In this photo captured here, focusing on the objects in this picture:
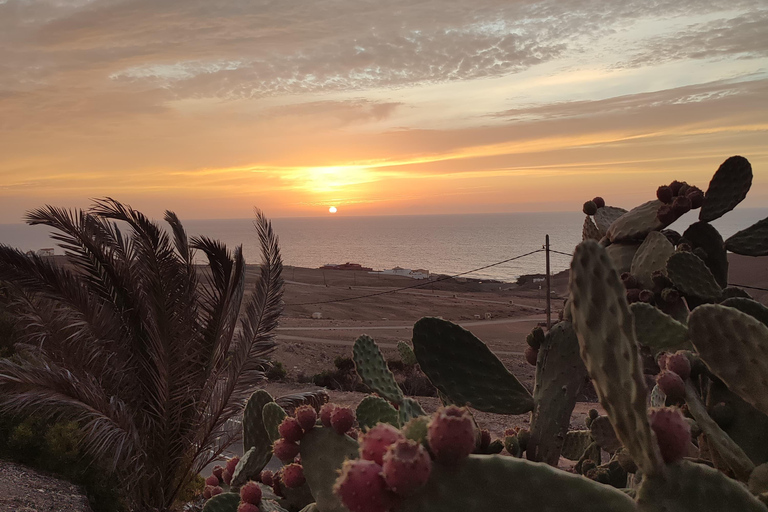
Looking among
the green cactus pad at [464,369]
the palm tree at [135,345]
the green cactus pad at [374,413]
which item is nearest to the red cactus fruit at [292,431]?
the green cactus pad at [374,413]

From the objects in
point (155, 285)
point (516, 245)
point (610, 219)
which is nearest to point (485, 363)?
point (610, 219)

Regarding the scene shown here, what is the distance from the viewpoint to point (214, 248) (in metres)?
7.73

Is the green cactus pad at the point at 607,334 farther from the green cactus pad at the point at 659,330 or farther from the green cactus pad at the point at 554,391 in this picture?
the green cactus pad at the point at 659,330

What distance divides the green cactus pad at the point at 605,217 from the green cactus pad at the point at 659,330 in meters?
1.64

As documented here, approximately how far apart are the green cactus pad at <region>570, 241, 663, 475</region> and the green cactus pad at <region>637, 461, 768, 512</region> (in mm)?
52

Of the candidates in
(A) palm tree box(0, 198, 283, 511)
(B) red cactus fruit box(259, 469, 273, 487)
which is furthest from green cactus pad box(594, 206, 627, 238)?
(A) palm tree box(0, 198, 283, 511)

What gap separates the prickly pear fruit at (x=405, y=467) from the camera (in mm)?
809

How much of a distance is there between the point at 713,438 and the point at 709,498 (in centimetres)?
61

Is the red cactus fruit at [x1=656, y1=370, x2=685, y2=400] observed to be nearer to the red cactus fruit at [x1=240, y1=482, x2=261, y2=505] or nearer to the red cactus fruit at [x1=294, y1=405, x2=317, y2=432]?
the red cactus fruit at [x1=294, y1=405, x2=317, y2=432]

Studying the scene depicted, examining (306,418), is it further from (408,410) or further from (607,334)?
(607,334)

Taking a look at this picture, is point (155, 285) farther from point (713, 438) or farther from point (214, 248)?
point (713, 438)

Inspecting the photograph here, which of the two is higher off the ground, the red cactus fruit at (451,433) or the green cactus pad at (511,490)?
the red cactus fruit at (451,433)

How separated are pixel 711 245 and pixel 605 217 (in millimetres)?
858

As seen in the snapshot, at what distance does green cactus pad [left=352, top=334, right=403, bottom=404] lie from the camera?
→ 2.16m
